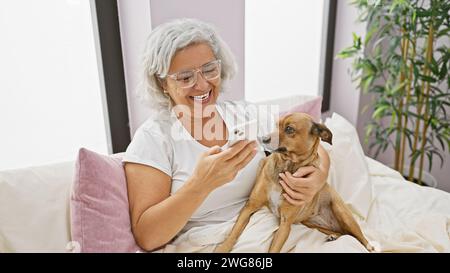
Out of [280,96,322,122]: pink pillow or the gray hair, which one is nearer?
the gray hair

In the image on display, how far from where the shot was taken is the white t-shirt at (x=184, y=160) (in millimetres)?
906

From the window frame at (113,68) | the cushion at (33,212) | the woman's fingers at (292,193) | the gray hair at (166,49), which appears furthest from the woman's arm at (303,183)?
the window frame at (113,68)

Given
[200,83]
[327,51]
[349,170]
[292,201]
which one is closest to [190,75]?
[200,83]

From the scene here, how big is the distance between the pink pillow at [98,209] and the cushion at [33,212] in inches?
2.1

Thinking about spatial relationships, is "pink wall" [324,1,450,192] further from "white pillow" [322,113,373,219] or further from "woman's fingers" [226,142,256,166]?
"woman's fingers" [226,142,256,166]

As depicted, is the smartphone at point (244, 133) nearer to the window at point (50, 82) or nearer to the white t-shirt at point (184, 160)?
the white t-shirt at point (184, 160)

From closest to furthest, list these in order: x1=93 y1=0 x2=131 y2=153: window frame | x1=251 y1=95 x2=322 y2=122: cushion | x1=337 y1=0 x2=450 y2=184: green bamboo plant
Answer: x1=251 y1=95 x2=322 y2=122: cushion < x1=93 y1=0 x2=131 y2=153: window frame < x1=337 y1=0 x2=450 y2=184: green bamboo plant

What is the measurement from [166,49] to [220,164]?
31 centimetres

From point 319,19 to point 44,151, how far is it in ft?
A: 4.56

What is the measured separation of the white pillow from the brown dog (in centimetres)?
21

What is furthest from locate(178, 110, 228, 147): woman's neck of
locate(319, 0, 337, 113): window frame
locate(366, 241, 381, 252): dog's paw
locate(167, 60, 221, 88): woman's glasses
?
locate(319, 0, 337, 113): window frame

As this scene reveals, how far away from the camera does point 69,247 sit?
833 millimetres

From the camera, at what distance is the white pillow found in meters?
1.11

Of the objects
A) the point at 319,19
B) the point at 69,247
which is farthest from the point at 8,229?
the point at 319,19
